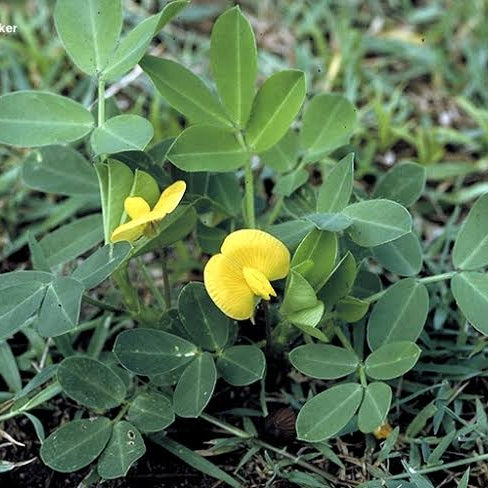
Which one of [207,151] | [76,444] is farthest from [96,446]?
[207,151]

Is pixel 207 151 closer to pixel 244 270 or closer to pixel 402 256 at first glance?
pixel 244 270

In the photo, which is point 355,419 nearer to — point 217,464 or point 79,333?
point 217,464

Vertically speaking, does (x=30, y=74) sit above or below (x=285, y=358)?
above

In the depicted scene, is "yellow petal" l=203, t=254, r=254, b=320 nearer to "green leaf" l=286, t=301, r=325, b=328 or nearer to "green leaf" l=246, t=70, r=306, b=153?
"green leaf" l=286, t=301, r=325, b=328

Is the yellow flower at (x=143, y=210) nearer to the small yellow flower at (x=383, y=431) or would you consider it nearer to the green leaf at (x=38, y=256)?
the green leaf at (x=38, y=256)

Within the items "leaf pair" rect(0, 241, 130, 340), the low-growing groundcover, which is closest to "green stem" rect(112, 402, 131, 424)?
the low-growing groundcover

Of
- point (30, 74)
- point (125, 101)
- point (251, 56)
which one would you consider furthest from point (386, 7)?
point (251, 56)
